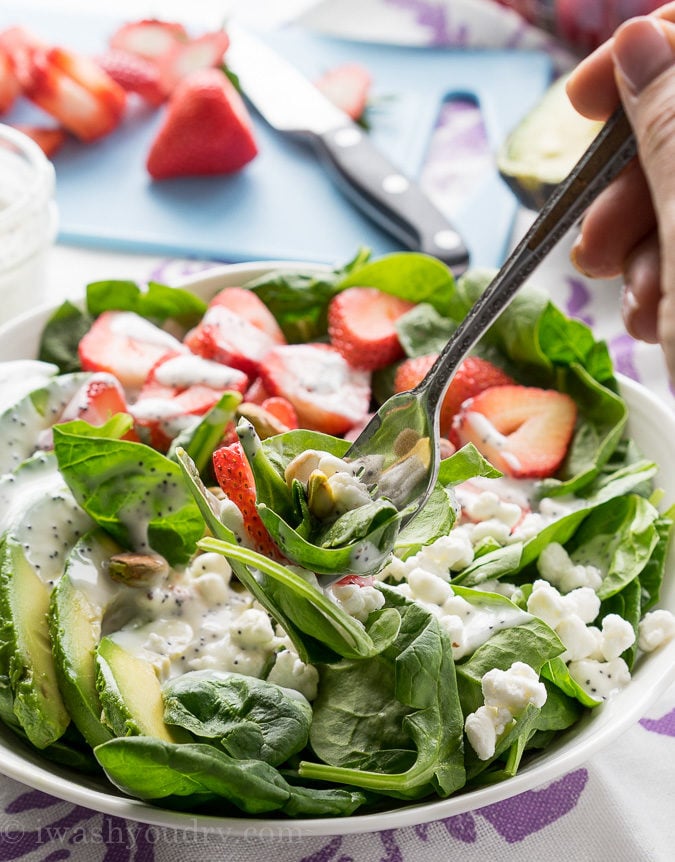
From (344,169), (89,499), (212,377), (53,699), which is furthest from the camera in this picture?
(344,169)

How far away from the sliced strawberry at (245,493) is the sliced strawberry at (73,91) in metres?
1.83

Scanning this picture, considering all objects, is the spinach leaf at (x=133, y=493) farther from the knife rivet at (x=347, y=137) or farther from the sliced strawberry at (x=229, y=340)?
the knife rivet at (x=347, y=137)

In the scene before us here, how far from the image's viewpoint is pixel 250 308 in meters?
1.81

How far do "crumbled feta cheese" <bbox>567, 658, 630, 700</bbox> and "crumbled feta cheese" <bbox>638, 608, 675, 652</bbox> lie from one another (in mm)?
46

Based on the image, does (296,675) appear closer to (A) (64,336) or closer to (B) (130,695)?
(B) (130,695)

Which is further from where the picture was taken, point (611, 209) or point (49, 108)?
point (49, 108)

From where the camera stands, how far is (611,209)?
153cm

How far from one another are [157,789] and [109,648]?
0.20 metres

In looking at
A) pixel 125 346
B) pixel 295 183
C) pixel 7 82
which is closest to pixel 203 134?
pixel 295 183

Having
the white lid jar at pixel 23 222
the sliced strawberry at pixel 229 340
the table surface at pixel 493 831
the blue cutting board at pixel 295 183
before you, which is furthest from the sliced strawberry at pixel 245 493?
the blue cutting board at pixel 295 183

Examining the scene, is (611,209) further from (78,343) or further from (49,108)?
(49,108)

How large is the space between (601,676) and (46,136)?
206 centimetres

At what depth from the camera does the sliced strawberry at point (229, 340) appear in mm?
1715

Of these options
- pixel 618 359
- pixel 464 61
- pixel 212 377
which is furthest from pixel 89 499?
pixel 464 61
